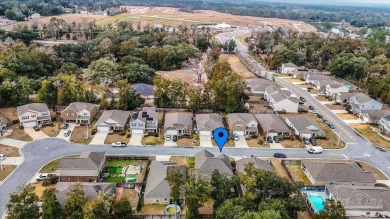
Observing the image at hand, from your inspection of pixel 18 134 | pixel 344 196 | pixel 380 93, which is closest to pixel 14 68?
pixel 18 134

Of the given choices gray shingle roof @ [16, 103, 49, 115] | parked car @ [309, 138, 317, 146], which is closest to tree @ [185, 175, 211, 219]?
parked car @ [309, 138, 317, 146]

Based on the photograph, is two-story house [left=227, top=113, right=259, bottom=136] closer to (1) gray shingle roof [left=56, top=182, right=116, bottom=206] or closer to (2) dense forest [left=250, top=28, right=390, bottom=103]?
(1) gray shingle roof [left=56, top=182, right=116, bottom=206]

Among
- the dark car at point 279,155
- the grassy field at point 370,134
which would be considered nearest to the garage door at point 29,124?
the dark car at point 279,155

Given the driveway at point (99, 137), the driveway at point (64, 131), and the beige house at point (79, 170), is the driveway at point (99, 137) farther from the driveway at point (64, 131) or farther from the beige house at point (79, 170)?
the beige house at point (79, 170)

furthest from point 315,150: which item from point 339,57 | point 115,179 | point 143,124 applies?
point 339,57

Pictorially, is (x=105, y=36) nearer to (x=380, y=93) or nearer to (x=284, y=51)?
(x=284, y=51)

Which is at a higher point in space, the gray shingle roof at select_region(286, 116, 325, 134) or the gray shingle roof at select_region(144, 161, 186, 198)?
the gray shingle roof at select_region(286, 116, 325, 134)
